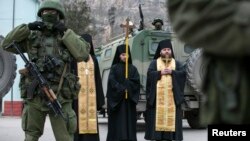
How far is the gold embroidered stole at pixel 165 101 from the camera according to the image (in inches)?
372

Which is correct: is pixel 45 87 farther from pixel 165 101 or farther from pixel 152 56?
pixel 152 56

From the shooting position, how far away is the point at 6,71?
796 centimetres

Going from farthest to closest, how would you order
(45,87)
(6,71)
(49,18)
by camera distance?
(6,71) → (49,18) → (45,87)

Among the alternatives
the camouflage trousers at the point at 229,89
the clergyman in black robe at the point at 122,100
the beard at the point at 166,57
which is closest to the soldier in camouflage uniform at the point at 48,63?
the camouflage trousers at the point at 229,89

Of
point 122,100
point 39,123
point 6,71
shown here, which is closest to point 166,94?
point 122,100

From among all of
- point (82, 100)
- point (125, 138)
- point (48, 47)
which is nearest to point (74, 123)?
point (48, 47)

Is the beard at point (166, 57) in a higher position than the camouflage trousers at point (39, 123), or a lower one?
Answer: higher

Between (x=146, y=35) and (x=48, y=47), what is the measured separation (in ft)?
23.4

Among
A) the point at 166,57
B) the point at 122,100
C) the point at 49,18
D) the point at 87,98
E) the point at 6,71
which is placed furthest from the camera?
the point at 166,57

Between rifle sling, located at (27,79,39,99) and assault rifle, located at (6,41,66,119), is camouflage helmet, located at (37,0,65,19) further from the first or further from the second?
rifle sling, located at (27,79,39,99)

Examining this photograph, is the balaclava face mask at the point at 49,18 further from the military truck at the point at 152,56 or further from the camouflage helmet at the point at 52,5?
the military truck at the point at 152,56

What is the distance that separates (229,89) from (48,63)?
3.77m

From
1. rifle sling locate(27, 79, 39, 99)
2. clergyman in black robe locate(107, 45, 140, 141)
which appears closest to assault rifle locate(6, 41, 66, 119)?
rifle sling locate(27, 79, 39, 99)

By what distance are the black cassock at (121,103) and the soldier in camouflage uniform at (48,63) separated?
152 inches
